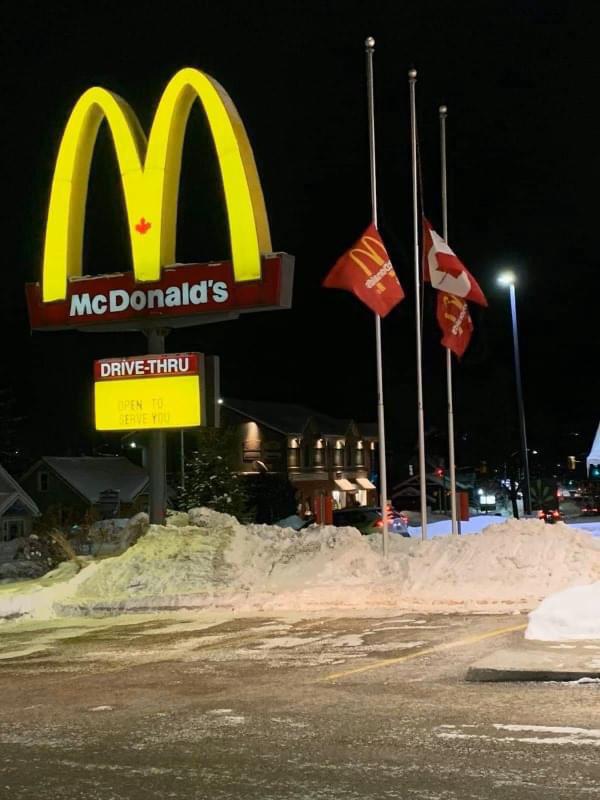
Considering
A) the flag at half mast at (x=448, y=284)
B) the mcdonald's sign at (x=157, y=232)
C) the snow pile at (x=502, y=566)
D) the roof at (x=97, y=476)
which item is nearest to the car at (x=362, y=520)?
the flag at half mast at (x=448, y=284)

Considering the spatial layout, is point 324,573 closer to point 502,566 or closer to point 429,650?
point 502,566

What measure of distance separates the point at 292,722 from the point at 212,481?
43.0 metres

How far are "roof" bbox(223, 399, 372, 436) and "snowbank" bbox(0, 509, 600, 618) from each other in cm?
4996

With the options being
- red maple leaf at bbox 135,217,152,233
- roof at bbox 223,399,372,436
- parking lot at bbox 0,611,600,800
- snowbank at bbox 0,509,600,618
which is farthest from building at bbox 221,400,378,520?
parking lot at bbox 0,611,600,800

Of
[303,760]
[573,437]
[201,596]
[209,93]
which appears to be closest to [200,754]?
[303,760]

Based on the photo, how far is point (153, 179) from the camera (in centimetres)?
2162

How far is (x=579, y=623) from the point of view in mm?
11250

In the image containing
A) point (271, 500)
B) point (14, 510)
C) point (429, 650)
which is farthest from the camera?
point (271, 500)

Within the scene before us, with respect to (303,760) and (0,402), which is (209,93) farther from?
(0,402)

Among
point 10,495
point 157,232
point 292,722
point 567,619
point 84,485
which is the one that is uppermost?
point 157,232

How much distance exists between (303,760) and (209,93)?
17065mm

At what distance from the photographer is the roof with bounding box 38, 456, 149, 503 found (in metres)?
64.3

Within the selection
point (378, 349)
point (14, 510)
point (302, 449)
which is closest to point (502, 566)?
point (378, 349)

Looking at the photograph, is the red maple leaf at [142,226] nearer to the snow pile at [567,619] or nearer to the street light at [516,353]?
the snow pile at [567,619]
